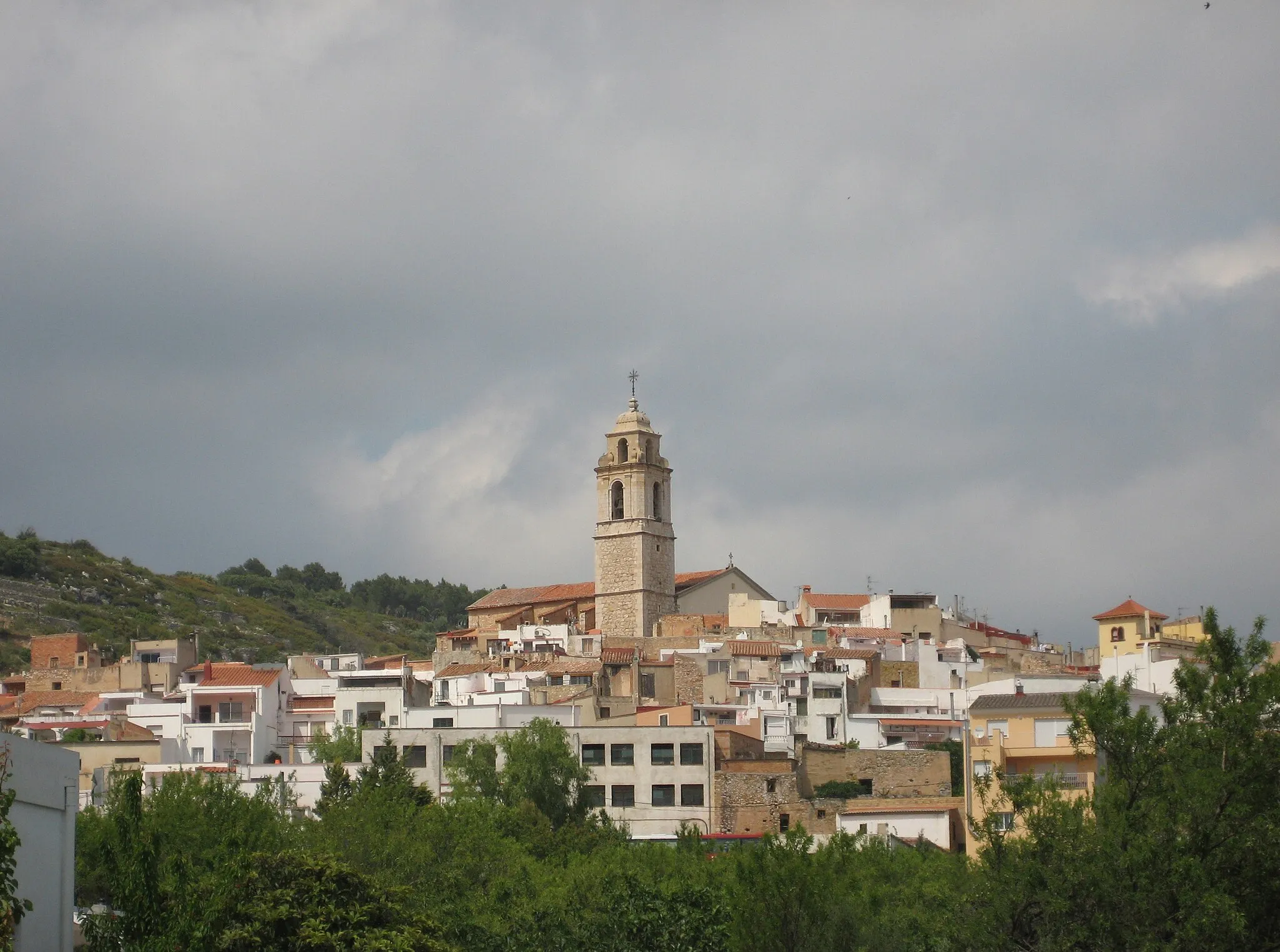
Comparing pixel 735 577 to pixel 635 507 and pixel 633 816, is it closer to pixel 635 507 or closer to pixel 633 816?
pixel 635 507

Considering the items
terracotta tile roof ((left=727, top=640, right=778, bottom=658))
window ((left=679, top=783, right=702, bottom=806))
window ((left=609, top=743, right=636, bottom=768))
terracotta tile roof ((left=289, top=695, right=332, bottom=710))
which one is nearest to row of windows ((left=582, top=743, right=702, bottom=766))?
window ((left=609, top=743, right=636, bottom=768))

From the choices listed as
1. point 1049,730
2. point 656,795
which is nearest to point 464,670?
point 656,795

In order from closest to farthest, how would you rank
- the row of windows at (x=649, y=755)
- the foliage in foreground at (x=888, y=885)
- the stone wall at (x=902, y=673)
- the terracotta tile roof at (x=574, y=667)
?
1. the foliage in foreground at (x=888, y=885)
2. the row of windows at (x=649, y=755)
3. the terracotta tile roof at (x=574, y=667)
4. the stone wall at (x=902, y=673)

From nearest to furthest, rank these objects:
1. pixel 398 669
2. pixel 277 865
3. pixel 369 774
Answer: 1. pixel 277 865
2. pixel 369 774
3. pixel 398 669

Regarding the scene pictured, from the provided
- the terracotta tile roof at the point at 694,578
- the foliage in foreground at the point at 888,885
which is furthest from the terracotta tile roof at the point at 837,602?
the foliage in foreground at the point at 888,885

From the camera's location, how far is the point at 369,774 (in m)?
53.5

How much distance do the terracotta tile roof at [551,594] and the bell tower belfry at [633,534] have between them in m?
1.85

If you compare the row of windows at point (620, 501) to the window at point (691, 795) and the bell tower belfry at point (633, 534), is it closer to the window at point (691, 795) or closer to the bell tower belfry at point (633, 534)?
the bell tower belfry at point (633, 534)

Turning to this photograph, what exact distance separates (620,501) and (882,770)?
45.1 meters

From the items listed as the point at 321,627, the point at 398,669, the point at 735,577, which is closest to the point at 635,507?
the point at 735,577

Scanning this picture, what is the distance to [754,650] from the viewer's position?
7806 centimetres

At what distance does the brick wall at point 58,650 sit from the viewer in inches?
3332

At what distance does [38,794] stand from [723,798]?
3645 cm

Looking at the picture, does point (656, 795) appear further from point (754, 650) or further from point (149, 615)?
point (149, 615)
